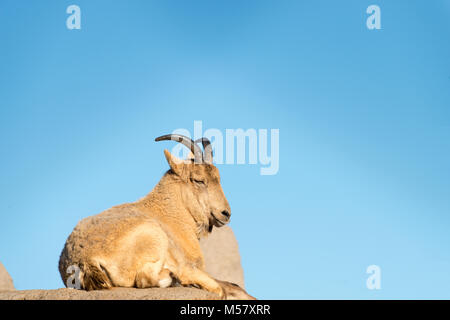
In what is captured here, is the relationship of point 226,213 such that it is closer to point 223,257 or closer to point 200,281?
point 200,281

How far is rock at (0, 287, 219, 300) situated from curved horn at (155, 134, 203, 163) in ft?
10.1

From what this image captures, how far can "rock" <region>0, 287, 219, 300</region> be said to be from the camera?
9.08m

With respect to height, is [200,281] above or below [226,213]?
below

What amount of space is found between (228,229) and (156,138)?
15.7 metres

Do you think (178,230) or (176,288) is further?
(178,230)

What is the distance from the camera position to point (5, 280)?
2519cm

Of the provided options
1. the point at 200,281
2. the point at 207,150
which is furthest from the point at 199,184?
the point at 200,281

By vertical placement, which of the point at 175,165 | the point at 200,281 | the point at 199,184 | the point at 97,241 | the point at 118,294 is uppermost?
the point at 175,165

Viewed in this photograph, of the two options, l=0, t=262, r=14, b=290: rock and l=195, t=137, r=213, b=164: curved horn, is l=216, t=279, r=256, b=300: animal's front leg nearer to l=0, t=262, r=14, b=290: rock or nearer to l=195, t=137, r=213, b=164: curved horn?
l=195, t=137, r=213, b=164: curved horn

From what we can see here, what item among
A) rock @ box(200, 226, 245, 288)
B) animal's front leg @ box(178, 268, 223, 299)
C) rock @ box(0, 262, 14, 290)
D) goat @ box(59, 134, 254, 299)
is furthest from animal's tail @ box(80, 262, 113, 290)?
rock @ box(200, 226, 245, 288)

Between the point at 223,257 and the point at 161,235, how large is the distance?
1658 cm

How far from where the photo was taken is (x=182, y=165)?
1220 centimetres
